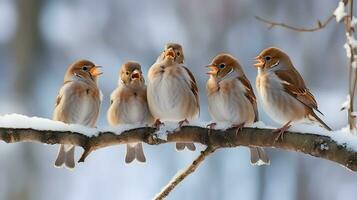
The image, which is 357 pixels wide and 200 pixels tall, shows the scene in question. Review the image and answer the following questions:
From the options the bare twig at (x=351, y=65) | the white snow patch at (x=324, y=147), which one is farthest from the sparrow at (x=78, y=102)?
the bare twig at (x=351, y=65)

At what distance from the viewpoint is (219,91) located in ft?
14.5

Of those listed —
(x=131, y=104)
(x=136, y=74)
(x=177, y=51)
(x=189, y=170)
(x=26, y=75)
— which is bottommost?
(x=189, y=170)

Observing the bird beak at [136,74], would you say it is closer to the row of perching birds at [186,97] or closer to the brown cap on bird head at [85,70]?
the row of perching birds at [186,97]

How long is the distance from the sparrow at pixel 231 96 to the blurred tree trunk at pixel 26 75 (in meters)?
5.53

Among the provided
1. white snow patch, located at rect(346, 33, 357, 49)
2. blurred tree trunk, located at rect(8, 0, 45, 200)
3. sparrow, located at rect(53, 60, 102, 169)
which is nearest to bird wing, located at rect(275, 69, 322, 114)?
sparrow, located at rect(53, 60, 102, 169)

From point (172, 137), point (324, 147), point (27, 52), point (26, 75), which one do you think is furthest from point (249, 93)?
point (27, 52)

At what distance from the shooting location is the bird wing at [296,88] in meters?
4.35

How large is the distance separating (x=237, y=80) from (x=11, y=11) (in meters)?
7.55

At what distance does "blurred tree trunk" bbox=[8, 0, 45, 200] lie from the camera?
977 centimetres

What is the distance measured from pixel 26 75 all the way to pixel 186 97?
6739 mm

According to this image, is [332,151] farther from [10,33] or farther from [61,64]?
[10,33]

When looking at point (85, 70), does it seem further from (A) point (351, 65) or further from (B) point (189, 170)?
(A) point (351, 65)

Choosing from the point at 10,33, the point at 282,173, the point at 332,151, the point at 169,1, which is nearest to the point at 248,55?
the point at 282,173

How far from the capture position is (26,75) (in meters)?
10.9
